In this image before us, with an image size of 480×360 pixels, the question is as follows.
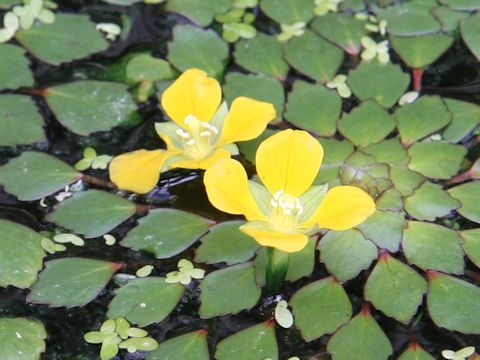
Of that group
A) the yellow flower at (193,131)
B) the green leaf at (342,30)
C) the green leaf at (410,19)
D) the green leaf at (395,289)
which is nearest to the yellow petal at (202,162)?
the yellow flower at (193,131)

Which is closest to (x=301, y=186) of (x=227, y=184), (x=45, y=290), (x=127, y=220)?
(x=227, y=184)

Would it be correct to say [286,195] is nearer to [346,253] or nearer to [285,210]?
[285,210]

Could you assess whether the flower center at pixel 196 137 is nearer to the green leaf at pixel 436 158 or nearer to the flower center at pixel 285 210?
the flower center at pixel 285 210

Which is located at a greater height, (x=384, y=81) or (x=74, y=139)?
(x=384, y=81)

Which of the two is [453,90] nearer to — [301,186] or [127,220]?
[301,186]

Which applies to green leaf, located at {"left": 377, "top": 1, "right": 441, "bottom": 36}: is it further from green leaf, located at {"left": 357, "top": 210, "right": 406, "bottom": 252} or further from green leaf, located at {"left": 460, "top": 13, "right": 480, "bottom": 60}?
green leaf, located at {"left": 357, "top": 210, "right": 406, "bottom": 252}
